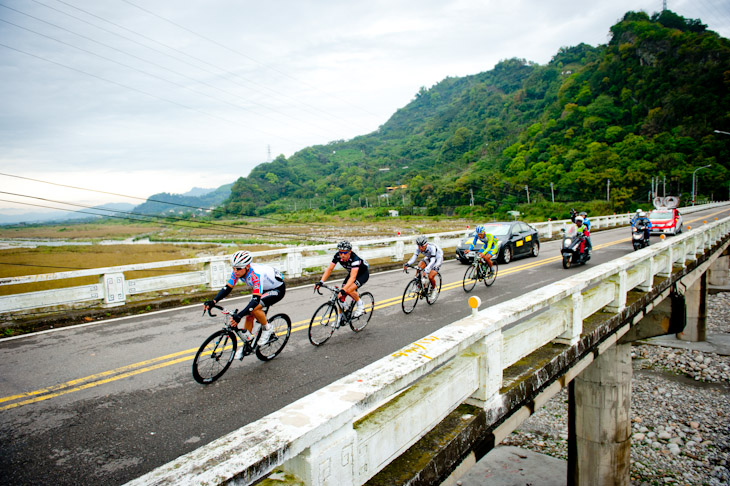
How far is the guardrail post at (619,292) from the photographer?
6.33 metres

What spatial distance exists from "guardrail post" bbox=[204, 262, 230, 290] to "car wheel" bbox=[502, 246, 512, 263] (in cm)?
1041

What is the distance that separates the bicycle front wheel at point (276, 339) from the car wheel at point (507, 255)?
11621mm

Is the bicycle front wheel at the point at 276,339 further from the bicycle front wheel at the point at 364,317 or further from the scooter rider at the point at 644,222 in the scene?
the scooter rider at the point at 644,222

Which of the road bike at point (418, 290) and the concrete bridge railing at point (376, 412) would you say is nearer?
the concrete bridge railing at point (376, 412)

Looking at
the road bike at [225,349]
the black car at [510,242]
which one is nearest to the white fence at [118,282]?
→ the road bike at [225,349]

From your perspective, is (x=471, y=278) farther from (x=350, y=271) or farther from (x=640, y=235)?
(x=640, y=235)

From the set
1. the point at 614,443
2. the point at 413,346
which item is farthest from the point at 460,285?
the point at 413,346

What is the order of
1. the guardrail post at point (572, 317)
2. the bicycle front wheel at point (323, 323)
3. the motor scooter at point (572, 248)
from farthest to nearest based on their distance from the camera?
the motor scooter at point (572, 248) → the bicycle front wheel at point (323, 323) → the guardrail post at point (572, 317)

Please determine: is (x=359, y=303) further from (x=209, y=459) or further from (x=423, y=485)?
(x=209, y=459)

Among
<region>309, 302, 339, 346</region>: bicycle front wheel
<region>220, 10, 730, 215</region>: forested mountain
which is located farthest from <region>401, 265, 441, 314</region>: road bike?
<region>220, 10, 730, 215</region>: forested mountain

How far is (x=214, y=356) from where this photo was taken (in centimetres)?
544

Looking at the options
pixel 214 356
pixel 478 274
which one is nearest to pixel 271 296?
pixel 214 356

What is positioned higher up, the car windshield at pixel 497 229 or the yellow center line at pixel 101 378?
the car windshield at pixel 497 229

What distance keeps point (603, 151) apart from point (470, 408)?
10480 centimetres
